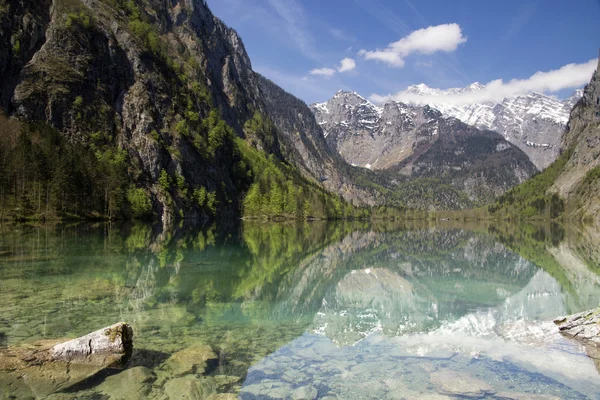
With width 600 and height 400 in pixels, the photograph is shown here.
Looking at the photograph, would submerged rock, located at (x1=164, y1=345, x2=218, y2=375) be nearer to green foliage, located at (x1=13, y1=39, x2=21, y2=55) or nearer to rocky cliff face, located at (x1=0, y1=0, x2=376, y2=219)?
rocky cliff face, located at (x1=0, y1=0, x2=376, y2=219)

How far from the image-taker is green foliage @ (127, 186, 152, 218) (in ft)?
305

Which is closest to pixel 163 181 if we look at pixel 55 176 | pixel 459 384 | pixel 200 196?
pixel 200 196

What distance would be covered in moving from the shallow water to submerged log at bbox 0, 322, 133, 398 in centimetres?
51

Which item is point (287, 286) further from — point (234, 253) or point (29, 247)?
point (29, 247)

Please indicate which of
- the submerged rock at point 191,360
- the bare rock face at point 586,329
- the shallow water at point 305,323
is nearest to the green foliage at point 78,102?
the shallow water at point 305,323

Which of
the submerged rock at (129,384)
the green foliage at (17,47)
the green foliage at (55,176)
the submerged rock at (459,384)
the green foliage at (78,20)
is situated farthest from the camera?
the green foliage at (78,20)

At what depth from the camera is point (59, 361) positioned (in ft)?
39.5

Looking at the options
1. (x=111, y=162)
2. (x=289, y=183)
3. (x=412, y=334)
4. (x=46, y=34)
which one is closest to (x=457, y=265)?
(x=412, y=334)

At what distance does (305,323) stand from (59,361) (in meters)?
10.4

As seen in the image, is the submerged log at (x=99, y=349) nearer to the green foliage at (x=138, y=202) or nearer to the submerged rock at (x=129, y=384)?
the submerged rock at (x=129, y=384)

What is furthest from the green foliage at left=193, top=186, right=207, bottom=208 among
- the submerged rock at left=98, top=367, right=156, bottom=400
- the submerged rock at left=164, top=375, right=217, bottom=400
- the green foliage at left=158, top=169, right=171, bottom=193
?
the submerged rock at left=164, top=375, right=217, bottom=400

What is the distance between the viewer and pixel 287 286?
2875cm

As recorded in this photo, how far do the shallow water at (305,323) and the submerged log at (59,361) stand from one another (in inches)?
20.0

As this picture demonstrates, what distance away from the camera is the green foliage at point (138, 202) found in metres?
92.8
